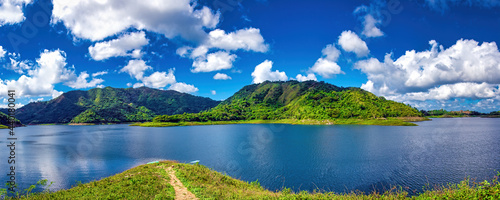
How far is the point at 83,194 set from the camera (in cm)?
2058

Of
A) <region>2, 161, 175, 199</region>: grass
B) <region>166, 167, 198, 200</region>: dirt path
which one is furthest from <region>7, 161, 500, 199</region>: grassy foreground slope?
<region>166, 167, 198, 200</region>: dirt path

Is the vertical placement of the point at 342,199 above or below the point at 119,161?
above

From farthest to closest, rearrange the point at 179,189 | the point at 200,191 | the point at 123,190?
1. the point at 179,189
2. the point at 200,191
3. the point at 123,190

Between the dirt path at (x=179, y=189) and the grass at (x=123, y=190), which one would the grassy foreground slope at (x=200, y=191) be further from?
the dirt path at (x=179, y=189)

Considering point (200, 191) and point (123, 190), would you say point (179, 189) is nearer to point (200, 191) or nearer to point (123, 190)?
point (200, 191)

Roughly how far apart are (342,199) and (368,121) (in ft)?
617

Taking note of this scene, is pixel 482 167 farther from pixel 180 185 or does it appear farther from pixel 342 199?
pixel 180 185

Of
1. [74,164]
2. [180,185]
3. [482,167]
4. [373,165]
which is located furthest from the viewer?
[74,164]

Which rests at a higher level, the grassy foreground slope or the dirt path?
the grassy foreground slope

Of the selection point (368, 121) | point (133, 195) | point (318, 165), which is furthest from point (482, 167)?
point (368, 121)

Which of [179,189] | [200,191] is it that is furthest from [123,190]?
[200,191]

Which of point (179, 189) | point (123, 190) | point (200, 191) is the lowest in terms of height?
point (179, 189)

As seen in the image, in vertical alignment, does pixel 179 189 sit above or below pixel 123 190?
below

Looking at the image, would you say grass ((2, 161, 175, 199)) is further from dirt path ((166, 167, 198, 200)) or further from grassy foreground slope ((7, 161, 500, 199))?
dirt path ((166, 167, 198, 200))
